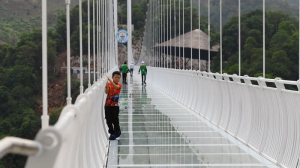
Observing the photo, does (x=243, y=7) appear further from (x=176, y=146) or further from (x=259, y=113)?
(x=259, y=113)

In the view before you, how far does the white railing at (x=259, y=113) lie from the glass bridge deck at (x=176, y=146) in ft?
0.60

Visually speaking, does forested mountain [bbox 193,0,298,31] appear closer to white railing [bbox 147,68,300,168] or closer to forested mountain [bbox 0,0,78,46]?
white railing [bbox 147,68,300,168]

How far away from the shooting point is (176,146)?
831 cm

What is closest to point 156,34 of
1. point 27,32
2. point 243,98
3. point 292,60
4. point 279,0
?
point 279,0

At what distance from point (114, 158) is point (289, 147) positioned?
229 cm

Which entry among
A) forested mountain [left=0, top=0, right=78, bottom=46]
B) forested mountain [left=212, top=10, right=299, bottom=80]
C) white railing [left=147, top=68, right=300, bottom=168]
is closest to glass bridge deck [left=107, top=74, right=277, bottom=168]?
white railing [left=147, top=68, right=300, bottom=168]

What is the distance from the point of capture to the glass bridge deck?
22.3 ft

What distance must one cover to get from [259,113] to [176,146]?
141 cm

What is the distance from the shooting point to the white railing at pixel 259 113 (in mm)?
6172

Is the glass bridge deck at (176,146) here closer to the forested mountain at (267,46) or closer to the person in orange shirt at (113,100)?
the person in orange shirt at (113,100)

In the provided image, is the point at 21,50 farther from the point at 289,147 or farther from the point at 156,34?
the point at 156,34

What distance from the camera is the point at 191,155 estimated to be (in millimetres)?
7410

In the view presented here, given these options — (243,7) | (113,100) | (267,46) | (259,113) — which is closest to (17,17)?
(113,100)

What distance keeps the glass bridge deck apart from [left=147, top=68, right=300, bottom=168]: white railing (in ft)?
0.60
